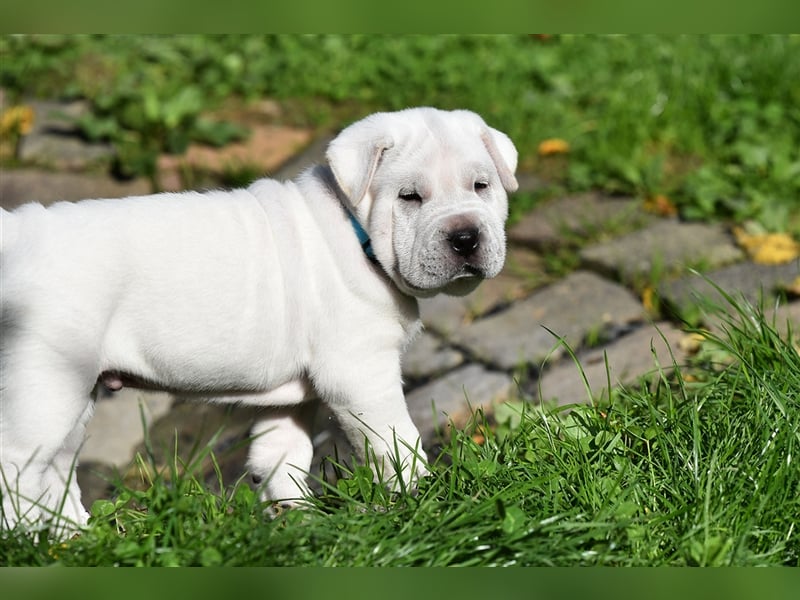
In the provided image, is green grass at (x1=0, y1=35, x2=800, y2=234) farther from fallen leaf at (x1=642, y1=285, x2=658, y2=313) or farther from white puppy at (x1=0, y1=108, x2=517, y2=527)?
white puppy at (x1=0, y1=108, x2=517, y2=527)

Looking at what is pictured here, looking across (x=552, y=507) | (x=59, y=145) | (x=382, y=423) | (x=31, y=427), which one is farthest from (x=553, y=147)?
(x=31, y=427)

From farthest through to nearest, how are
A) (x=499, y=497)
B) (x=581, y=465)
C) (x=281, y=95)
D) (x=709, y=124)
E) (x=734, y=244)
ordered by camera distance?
(x=281, y=95)
(x=709, y=124)
(x=734, y=244)
(x=581, y=465)
(x=499, y=497)

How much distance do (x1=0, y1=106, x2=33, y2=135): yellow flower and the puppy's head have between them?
4799mm

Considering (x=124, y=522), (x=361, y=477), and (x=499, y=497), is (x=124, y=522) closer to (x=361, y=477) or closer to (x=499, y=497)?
(x=361, y=477)

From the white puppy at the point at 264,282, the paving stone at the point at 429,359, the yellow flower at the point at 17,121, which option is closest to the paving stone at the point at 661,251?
the paving stone at the point at 429,359

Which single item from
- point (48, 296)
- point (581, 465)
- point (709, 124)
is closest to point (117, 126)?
point (709, 124)

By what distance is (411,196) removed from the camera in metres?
3.92

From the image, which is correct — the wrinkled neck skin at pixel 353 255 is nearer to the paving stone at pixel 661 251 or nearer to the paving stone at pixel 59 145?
the paving stone at pixel 661 251

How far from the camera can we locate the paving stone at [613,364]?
5309 millimetres

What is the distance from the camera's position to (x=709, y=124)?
25.2 ft

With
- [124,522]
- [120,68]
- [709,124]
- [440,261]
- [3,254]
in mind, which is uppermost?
[120,68]

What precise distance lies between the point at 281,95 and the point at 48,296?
17.8 feet

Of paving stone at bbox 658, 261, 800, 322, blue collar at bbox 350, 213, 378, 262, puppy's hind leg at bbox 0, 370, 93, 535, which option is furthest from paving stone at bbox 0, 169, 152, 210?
puppy's hind leg at bbox 0, 370, 93, 535

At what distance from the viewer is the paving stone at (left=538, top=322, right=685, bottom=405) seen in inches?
209
